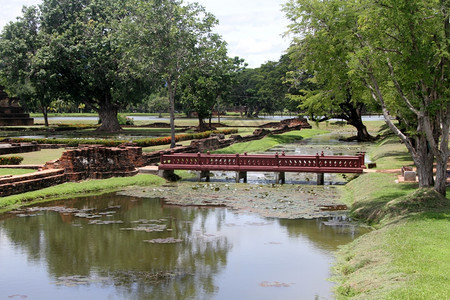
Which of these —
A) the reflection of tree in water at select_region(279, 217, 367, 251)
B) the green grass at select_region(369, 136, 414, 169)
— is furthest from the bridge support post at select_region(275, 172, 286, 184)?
the reflection of tree in water at select_region(279, 217, 367, 251)

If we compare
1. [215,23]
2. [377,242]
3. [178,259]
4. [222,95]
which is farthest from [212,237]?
[222,95]

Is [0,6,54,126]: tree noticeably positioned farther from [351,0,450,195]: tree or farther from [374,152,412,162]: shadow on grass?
[351,0,450,195]: tree

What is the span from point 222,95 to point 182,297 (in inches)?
2141

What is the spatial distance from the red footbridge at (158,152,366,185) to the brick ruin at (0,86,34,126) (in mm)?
42833

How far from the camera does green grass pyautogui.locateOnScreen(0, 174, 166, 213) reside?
20156 millimetres

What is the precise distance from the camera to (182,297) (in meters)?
10.6

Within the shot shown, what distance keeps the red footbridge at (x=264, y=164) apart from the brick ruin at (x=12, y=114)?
42.8 metres

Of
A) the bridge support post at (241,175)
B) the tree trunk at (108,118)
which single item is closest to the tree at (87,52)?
the tree trunk at (108,118)

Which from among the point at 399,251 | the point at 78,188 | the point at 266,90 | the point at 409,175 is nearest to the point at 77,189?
the point at 78,188

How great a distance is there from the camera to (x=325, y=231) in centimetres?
1612

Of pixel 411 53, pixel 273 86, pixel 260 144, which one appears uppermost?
pixel 273 86

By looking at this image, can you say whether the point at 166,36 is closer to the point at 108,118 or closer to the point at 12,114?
the point at 108,118

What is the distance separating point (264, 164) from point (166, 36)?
43.6 ft

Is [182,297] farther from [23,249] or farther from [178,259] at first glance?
[23,249]
